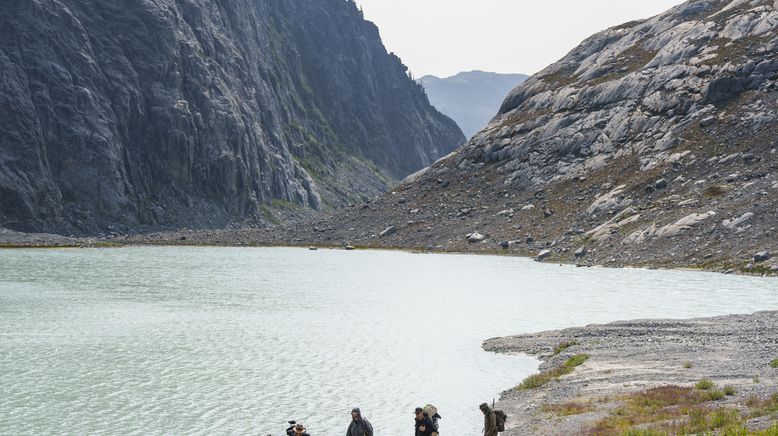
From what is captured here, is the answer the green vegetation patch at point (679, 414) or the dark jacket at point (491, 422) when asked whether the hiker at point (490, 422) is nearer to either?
the dark jacket at point (491, 422)

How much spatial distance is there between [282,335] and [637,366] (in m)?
26.2

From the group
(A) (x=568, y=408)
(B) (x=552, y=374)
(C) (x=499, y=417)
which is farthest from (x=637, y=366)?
(C) (x=499, y=417)

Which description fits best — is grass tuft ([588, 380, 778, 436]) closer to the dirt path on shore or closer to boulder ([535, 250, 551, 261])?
the dirt path on shore

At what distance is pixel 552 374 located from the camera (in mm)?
36375

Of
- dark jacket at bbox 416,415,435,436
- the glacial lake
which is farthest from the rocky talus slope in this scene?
dark jacket at bbox 416,415,435,436

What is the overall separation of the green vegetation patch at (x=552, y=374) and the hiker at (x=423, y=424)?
12.9 metres

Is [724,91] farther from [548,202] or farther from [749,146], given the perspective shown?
[548,202]

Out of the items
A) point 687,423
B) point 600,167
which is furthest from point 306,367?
point 600,167

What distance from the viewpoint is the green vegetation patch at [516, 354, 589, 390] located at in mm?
34688

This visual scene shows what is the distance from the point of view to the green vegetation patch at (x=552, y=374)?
Result: 3469 centimetres

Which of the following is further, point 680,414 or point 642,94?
point 642,94

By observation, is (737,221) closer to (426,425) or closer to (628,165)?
(628,165)

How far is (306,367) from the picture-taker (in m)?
40.5

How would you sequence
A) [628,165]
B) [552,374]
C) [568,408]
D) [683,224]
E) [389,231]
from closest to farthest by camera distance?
[568,408] → [552,374] → [683,224] → [628,165] → [389,231]
